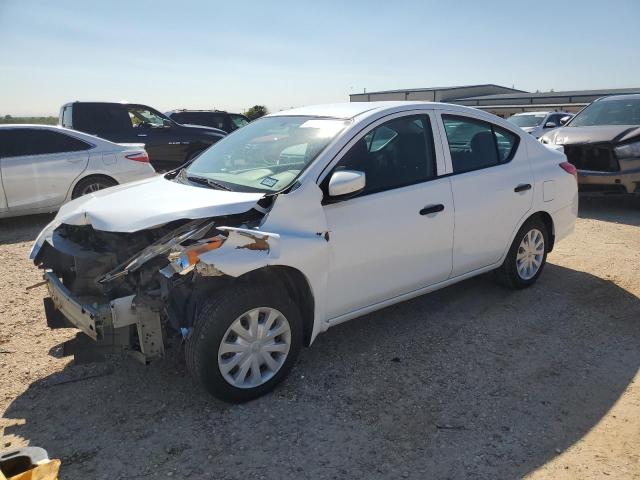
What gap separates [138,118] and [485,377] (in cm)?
957

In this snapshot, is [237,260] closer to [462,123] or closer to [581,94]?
[462,123]

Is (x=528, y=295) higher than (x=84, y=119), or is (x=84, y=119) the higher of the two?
(x=84, y=119)

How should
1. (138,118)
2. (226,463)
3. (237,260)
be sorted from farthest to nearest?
(138,118)
(237,260)
(226,463)

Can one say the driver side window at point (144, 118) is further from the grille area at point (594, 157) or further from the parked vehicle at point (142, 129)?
the grille area at point (594, 157)

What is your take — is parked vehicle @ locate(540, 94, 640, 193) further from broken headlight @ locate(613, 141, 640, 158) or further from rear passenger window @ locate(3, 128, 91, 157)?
rear passenger window @ locate(3, 128, 91, 157)

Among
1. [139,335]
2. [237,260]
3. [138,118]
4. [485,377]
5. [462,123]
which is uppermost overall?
[138,118]

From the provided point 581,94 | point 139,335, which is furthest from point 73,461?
point 581,94

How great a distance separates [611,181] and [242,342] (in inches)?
284

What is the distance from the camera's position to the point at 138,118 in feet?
36.3

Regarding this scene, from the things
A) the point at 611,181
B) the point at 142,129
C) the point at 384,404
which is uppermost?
the point at 142,129

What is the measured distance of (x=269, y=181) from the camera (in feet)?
11.7

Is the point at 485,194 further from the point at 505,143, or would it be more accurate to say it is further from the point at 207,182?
the point at 207,182

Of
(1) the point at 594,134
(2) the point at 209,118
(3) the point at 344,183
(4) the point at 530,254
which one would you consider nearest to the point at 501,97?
(2) the point at 209,118

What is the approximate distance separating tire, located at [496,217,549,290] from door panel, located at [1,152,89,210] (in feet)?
20.4
